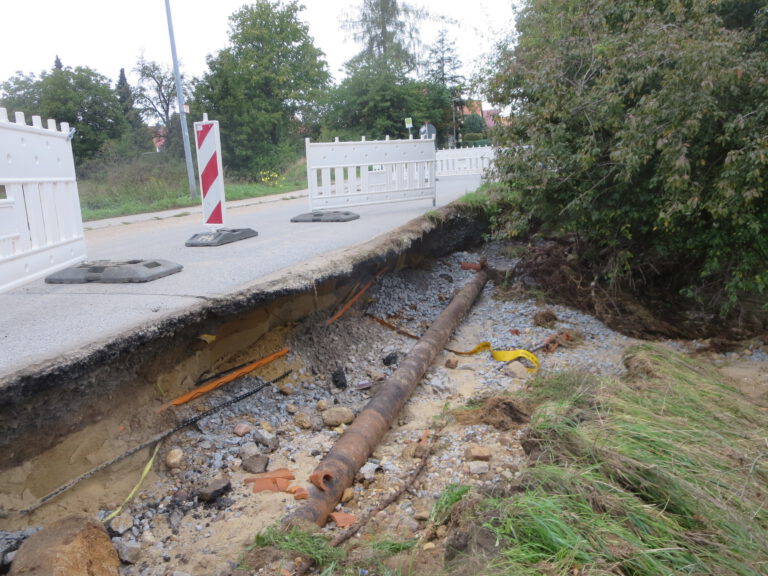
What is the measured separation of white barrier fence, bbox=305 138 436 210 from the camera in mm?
8953

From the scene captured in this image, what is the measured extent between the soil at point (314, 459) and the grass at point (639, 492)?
27 centimetres

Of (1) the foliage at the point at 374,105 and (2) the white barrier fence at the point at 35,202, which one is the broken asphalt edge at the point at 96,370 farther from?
(1) the foliage at the point at 374,105

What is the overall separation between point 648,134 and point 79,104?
29227 mm

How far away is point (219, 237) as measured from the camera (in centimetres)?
693

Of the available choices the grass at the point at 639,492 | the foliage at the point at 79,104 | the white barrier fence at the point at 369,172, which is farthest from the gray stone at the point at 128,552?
the foliage at the point at 79,104

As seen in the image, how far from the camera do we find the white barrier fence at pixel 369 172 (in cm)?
895

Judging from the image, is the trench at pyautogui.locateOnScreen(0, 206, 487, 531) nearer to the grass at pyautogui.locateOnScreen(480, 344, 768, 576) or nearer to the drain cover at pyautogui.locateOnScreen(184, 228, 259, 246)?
the drain cover at pyautogui.locateOnScreen(184, 228, 259, 246)

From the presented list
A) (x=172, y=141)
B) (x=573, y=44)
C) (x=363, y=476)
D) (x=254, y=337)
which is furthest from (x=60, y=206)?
(x=172, y=141)

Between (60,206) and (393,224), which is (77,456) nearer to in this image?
(60,206)

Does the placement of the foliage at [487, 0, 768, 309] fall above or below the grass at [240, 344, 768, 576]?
above

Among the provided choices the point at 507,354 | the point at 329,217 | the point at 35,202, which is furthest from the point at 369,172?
the point at 35,202

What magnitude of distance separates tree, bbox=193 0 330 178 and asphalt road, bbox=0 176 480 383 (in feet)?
68.5

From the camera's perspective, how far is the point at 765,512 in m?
2.62

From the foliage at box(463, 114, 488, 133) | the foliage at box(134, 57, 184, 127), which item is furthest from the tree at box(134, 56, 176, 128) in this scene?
the foliage at box(463, 114, 488, 133)
